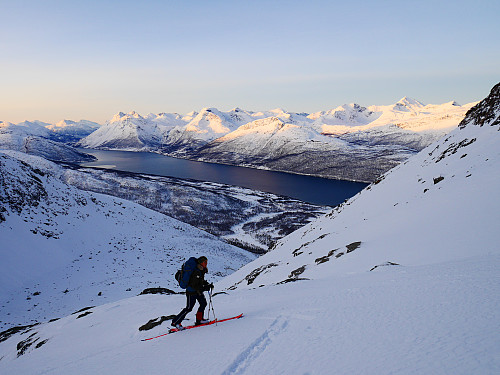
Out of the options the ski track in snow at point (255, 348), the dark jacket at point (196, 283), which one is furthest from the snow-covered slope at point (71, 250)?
the ski track in snow at point (255, 348)

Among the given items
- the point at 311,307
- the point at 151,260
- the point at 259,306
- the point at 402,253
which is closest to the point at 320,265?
the point at 402,253

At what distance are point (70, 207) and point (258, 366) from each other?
4509cm

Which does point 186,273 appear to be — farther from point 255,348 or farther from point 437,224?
point 437,224

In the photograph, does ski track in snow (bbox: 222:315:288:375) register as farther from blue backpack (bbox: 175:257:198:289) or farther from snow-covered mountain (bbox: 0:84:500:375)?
blue backpack (bbox: 175:257:198:289)

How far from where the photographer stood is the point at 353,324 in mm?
6191

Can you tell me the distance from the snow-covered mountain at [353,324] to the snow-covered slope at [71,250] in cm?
822

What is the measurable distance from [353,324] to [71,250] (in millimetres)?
36151

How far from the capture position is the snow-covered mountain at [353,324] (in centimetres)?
474

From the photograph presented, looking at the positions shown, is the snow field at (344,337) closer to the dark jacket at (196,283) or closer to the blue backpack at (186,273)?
the dark jacket at (196,283)

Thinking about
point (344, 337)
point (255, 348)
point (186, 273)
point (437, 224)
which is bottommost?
point (437, 224)

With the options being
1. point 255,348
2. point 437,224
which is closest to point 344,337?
point 255,348

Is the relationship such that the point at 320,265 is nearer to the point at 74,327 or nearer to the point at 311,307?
the point at 311,307


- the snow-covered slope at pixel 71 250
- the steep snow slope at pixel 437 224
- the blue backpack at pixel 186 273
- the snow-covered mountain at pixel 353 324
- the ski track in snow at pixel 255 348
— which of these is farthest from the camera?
the snow-covered slope at pixel 71 250

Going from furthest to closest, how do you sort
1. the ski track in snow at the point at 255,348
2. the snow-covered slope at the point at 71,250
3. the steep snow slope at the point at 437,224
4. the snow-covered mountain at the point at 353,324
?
the snow-covered slope at the point at 71,250
the steep snow slope at the point at 437,224
the ski track in snow at the point at 255,348
the snow-covered mountain at the point at 353,324
